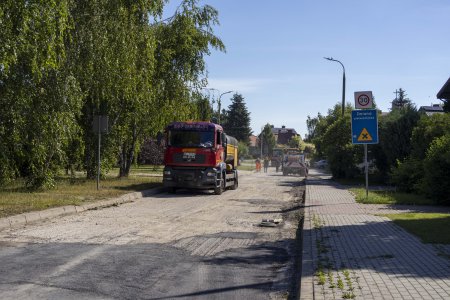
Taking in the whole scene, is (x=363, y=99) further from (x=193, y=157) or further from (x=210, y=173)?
(x=193, y=157)

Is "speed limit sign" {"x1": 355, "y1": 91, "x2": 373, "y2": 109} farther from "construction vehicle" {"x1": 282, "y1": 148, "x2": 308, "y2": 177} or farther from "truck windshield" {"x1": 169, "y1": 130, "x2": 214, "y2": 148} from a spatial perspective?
"construction vehicle" {"x1": 282, "y1": 148, "x2": 308, "y2": 177}

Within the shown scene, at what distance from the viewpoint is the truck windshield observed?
22.6 m

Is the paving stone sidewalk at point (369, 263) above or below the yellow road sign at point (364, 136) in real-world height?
below

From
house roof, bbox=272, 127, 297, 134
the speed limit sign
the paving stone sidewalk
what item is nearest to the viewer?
the paving stone sidewalk

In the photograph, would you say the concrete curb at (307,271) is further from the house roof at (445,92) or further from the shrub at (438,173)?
the house roof at (445,92)

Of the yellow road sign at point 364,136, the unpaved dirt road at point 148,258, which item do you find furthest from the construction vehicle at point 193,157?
the unpaved dirt road at point 148,258

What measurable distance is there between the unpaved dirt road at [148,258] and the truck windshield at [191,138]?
8598mm

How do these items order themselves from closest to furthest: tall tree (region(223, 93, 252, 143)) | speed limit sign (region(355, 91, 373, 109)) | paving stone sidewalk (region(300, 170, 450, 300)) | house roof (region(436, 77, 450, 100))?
1. paving stone sidewalk (region(300, 170, 450, 300))
2. speed limit sign (region(355, 91, 373, 109))
3. house roof (region(436, 77, 450, 100))
4. tall tree (region(223, 93, 252, 143))

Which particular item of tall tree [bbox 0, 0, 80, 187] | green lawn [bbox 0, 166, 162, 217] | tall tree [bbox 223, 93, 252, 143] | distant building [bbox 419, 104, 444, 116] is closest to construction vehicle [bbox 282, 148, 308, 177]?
distant building [bbox 419, 104, 444, 116]

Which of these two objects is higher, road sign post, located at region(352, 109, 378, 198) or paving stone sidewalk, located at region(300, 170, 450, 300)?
road sign post, located at region(352, 109, 378, 198)

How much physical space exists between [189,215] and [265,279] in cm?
747

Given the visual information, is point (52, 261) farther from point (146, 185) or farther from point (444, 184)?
point (146, 185)

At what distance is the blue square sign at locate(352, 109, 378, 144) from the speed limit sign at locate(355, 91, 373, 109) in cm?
22

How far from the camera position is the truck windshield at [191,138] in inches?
891
